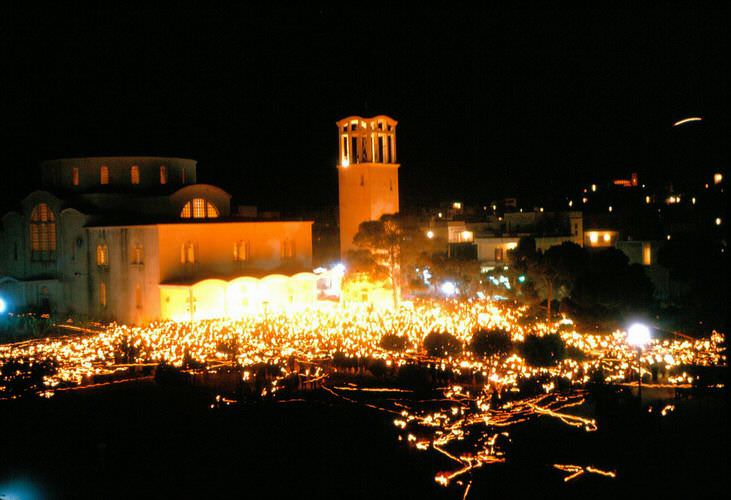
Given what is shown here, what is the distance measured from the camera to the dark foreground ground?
10906 mm

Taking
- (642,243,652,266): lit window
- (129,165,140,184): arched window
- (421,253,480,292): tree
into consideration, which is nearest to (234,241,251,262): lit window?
(129,165,140,184): arched window

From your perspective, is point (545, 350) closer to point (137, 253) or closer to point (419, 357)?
point (419, 357)

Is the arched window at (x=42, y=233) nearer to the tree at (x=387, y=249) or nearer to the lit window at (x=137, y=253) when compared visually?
the lit window at (x=137, y=253)

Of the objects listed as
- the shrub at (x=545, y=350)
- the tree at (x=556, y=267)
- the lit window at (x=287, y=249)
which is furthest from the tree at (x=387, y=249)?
the shrub at (x=545, y=350)

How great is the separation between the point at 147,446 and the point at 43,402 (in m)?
3.84

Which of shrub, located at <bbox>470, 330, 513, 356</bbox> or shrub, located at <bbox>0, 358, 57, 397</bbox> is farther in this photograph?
shrub, located at <bbox>470, 330, 513, 356</bbox>

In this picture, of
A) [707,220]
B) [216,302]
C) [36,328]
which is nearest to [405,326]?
[216,302]

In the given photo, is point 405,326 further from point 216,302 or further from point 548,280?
point 216,302

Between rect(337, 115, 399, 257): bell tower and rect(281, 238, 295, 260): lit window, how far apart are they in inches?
78.6

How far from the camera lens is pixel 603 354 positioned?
17875 mm

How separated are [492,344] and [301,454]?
6.99 meters

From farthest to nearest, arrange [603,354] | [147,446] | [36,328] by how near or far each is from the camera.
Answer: [36,328]
[603,354]
[147,446]

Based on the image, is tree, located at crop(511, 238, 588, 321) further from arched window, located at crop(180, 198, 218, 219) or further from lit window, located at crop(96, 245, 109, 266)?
lit window, located at crop(96, 245, 109, 266)

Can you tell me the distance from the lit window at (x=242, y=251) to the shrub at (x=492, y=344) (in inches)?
480
